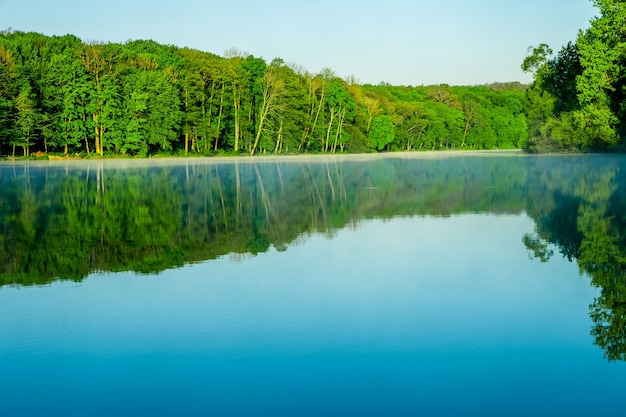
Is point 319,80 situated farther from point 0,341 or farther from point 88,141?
point 0,341

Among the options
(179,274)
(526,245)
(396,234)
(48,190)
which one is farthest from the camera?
(48,190)

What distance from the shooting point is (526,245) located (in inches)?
456

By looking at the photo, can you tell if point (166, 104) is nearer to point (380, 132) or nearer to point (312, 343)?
point (380, 132)

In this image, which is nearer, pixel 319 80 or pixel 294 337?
pixel 294 337

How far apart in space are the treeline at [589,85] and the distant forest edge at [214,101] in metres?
0.10

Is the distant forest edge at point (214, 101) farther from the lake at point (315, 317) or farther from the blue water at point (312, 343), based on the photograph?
the blue water at point (312, 343)

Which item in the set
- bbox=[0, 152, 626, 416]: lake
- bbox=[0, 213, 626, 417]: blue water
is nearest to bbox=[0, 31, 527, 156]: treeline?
bbox=[0, 152, 626, 416]: lake

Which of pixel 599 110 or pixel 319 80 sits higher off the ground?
pixel 319 80

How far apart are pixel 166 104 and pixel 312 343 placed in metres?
60.9

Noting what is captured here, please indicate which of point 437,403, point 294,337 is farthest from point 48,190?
point 437,403

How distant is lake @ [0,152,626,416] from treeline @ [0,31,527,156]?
156 ft

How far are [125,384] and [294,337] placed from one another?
1.67 m

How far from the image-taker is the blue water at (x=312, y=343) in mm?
Answer: 4824

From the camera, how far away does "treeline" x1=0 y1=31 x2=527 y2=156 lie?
193ft
